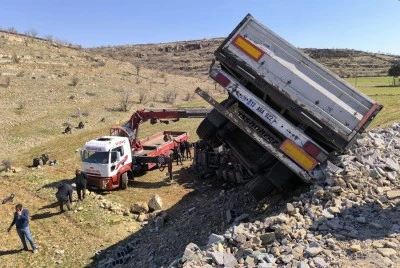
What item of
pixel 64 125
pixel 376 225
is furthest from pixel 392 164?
pixel 64 125

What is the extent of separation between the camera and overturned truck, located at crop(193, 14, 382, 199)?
8852 mm

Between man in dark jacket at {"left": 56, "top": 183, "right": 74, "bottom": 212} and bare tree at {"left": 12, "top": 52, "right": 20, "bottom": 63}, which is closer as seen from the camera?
man in dark jacket at {"left": 56, "top": 183, "right": 74, "bottom": 212}

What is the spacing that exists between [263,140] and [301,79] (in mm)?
1562

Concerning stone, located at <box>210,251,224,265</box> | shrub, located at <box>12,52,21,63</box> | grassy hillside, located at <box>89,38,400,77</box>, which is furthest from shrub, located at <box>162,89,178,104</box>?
grassy hillside, located at <box>89,38,400,77</box>

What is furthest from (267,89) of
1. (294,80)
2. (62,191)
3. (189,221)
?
(62,191)

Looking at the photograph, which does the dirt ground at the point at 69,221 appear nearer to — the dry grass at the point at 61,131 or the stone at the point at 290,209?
the dry grass at the point at 61,131

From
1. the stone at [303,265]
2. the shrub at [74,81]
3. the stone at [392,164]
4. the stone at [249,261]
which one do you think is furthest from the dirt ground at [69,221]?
the shrub at [74,81]

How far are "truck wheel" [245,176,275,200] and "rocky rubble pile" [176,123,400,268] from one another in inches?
31.9

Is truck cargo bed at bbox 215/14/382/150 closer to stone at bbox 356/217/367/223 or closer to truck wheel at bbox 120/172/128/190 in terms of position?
stone at bbox 356/217/367/223

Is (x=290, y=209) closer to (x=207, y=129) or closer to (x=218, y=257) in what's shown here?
(x=218, y=257)

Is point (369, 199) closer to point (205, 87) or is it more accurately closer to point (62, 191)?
point (62, 191)

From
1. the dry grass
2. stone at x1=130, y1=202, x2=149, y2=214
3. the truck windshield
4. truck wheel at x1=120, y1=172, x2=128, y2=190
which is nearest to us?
the dry grass

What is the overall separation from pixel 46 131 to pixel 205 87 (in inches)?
1129

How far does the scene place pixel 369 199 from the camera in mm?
7965
